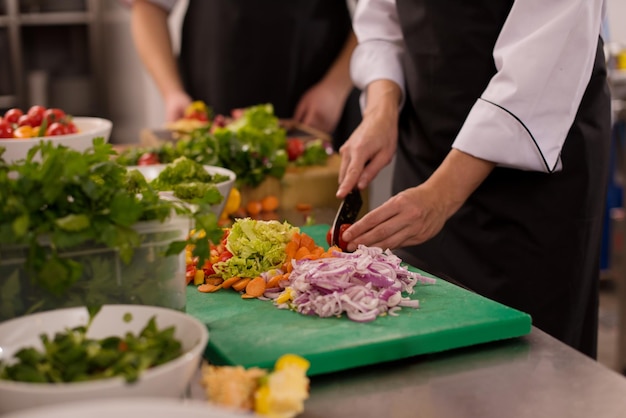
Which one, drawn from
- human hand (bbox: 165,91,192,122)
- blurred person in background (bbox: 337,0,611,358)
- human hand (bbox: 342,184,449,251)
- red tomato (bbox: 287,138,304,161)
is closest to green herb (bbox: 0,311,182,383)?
human hand (bbox: 342,184,449,251)

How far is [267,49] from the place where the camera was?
10.2 ft

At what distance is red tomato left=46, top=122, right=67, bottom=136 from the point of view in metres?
1.81

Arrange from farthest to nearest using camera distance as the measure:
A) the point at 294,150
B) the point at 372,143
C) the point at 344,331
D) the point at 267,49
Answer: the point at 267,49
the point at 294,150
the point at 372,143
the point at 344,331

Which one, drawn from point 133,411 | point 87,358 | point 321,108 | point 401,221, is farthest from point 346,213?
point 321,108

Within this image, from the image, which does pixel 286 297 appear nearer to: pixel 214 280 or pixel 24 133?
pixel 214 280

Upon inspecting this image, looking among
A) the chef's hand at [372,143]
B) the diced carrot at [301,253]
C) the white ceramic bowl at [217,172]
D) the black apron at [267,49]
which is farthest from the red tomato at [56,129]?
the black apron at [267,49]

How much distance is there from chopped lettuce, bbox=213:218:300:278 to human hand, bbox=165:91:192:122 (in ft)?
5.10

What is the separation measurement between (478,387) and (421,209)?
554 millimetres

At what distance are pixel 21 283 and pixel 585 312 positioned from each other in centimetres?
130

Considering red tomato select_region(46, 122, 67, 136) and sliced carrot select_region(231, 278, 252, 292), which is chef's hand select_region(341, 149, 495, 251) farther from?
red tomato select_region(46, 122, 67, 136)

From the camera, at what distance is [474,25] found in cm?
187

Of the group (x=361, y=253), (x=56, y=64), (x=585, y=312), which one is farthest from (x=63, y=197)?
(x=56, y=64)

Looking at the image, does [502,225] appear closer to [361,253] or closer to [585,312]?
[585,312]

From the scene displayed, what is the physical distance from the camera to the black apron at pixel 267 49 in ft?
10.0
